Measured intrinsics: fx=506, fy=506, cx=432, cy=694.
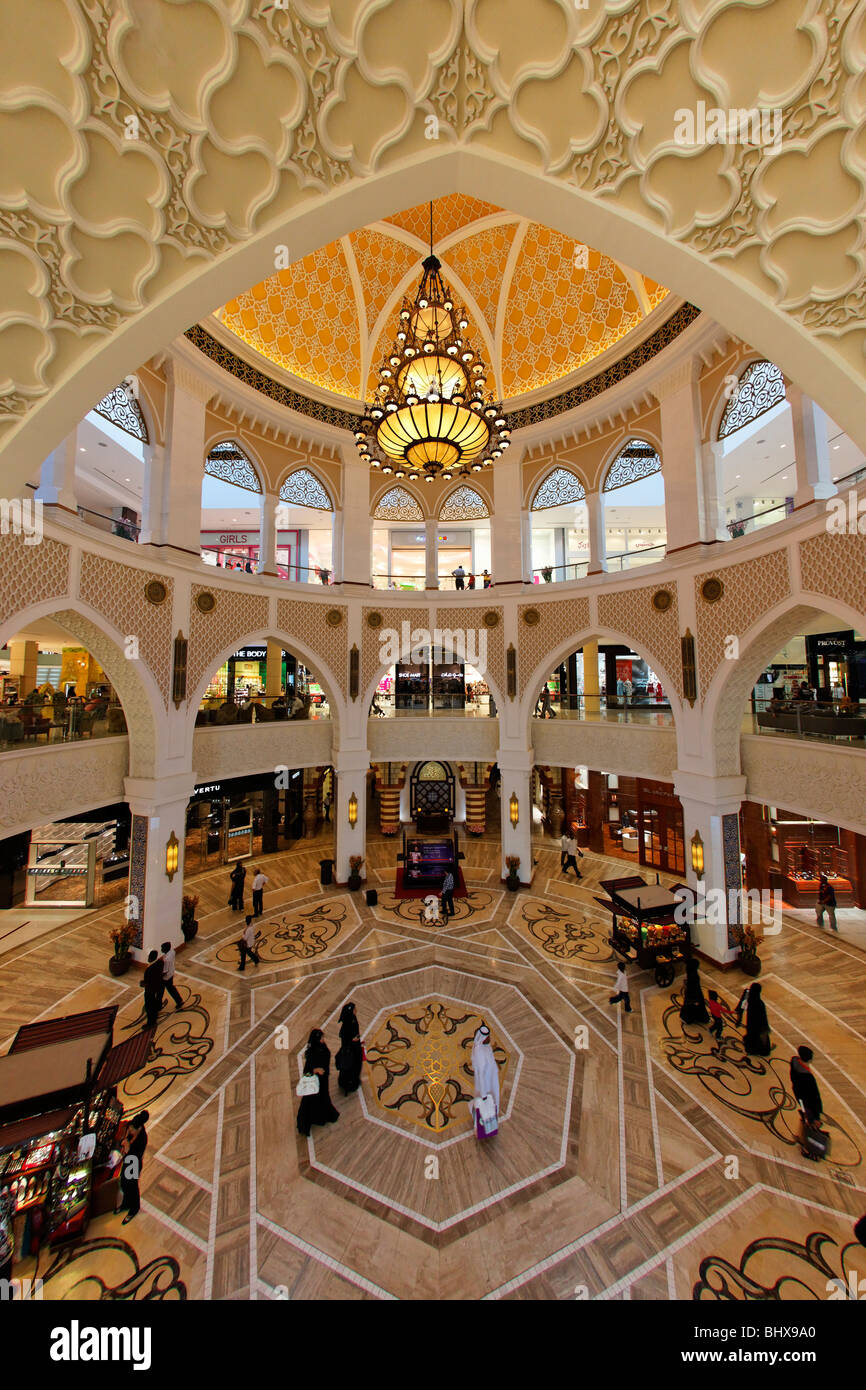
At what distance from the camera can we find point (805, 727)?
7.13 m

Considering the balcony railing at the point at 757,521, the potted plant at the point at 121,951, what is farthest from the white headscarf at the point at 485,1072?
the balcony railing at the point at 757,521

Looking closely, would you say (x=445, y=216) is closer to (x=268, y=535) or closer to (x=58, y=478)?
(x=268, y=535)

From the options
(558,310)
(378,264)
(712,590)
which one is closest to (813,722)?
(712,590)

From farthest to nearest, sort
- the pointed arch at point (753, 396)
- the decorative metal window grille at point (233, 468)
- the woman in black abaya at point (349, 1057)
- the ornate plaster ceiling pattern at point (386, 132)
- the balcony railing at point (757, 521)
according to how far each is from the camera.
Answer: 1. the decorative metal window grille at point (233, 468)
2. the pointed arch at point (753, 396)
3. the balcony railing at point (757, 521)
4. the woman in black abaya at point (349, 1057)
5. the ornate plaster ceiling pattern at point (386, 132)

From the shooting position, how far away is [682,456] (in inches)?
333

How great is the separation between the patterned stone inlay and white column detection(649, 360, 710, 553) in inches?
312

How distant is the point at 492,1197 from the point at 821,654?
12.6 meters

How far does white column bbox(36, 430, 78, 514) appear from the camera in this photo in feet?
20.6

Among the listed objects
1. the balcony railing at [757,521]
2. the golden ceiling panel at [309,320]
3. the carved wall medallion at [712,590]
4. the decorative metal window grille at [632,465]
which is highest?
the golden ceiling panel at [309,320]

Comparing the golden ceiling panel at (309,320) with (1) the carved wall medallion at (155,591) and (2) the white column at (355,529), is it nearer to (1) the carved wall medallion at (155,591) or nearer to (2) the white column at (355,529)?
(2) the white column at (355,529)

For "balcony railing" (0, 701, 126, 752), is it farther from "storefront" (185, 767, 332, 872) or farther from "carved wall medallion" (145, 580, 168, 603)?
"storefront" (185, 767, 332, 872)

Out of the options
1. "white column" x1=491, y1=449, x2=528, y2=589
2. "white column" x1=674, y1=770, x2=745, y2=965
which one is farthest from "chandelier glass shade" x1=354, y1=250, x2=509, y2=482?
"white column" x1=674, y1=770, x2=745, y2=965

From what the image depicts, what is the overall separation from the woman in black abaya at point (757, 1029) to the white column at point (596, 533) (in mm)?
7310

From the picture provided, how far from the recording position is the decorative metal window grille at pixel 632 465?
10227 millimetres
